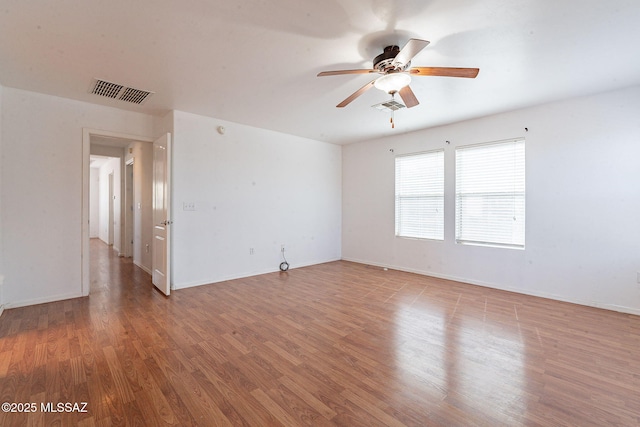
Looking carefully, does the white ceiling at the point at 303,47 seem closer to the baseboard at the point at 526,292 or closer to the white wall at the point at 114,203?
the baseboard at the point at 526,292

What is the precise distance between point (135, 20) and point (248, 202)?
311 cm

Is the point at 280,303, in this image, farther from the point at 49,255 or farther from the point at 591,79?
the point at 591,79

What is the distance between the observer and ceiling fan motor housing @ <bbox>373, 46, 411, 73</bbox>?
2.33 m

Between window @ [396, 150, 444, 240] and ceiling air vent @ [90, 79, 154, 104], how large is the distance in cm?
432

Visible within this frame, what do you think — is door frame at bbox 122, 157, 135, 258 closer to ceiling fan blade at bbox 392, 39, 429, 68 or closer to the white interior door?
the white interior door

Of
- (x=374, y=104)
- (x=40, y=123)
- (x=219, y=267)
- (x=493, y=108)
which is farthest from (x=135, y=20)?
(x=493, y=108)

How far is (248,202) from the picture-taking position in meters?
4.94

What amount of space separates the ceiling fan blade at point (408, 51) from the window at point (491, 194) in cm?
283

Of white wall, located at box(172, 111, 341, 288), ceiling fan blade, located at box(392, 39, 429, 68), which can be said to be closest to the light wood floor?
white wall, located at box(172, 111, 341, 288)

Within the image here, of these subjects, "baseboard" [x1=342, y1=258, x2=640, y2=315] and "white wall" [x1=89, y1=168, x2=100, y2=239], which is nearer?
"baseboard" [x1=342, y1=258, x2=640, y2=315]

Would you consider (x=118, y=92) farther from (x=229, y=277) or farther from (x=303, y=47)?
(x=229, y=277)

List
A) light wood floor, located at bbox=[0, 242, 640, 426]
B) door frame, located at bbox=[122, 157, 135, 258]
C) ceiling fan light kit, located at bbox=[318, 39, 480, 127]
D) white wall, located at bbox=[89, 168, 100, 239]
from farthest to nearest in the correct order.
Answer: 1. white wall, located at bbox=[89, 168, 100, 239]
2. door frame, located at bbox=[122, 157, 135, 258]
3. ceiling fan light kit, located at bbox=[318, 39, 480, 127]
4. light wood floor, located at bbox=[0, 242, 640, 426]

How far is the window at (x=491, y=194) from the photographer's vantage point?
4113 millimetres

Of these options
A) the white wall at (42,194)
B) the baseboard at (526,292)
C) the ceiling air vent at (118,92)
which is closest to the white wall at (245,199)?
the ceiling air vent at (118,92)
